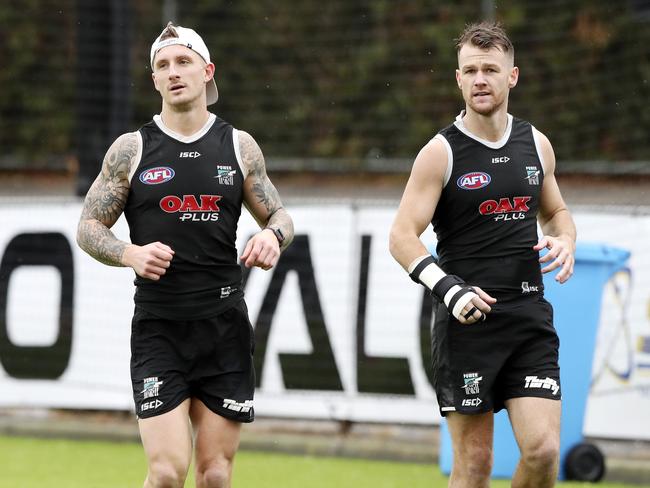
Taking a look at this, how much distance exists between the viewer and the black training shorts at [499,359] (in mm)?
6105

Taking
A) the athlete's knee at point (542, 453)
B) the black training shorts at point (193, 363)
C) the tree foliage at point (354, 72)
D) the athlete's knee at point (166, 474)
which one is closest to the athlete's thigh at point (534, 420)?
the athlete's knee at point (542, 453)

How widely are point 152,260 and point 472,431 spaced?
1.67 m

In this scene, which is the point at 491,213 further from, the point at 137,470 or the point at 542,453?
the point at 137,470

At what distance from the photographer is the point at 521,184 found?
621 centimetres

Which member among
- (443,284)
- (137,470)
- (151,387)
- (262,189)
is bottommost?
(137,470)

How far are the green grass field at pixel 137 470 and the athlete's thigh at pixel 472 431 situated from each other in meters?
2.15

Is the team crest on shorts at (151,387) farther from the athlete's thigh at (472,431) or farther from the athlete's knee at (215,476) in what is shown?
the athlete's thigh at (472,431)

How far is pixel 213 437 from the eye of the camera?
6.07 m

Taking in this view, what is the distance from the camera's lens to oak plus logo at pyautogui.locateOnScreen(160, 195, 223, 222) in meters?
6.07

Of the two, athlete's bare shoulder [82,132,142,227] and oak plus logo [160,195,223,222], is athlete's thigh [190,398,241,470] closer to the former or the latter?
oak plus logo [160,195,223,222]

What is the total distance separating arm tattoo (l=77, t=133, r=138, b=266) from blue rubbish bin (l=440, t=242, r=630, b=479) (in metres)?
2.91

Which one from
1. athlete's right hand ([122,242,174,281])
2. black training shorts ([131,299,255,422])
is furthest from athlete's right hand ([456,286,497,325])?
athlete's right hand ([122,242,174,281])

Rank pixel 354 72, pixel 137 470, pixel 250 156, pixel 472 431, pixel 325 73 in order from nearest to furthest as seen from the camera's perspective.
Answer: pixel 472 431 < pixel 250 156 < pixel 137 470 < pixel 354 72 < pixel 325 73

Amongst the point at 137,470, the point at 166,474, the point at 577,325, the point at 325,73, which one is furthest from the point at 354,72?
the point at 166,474
